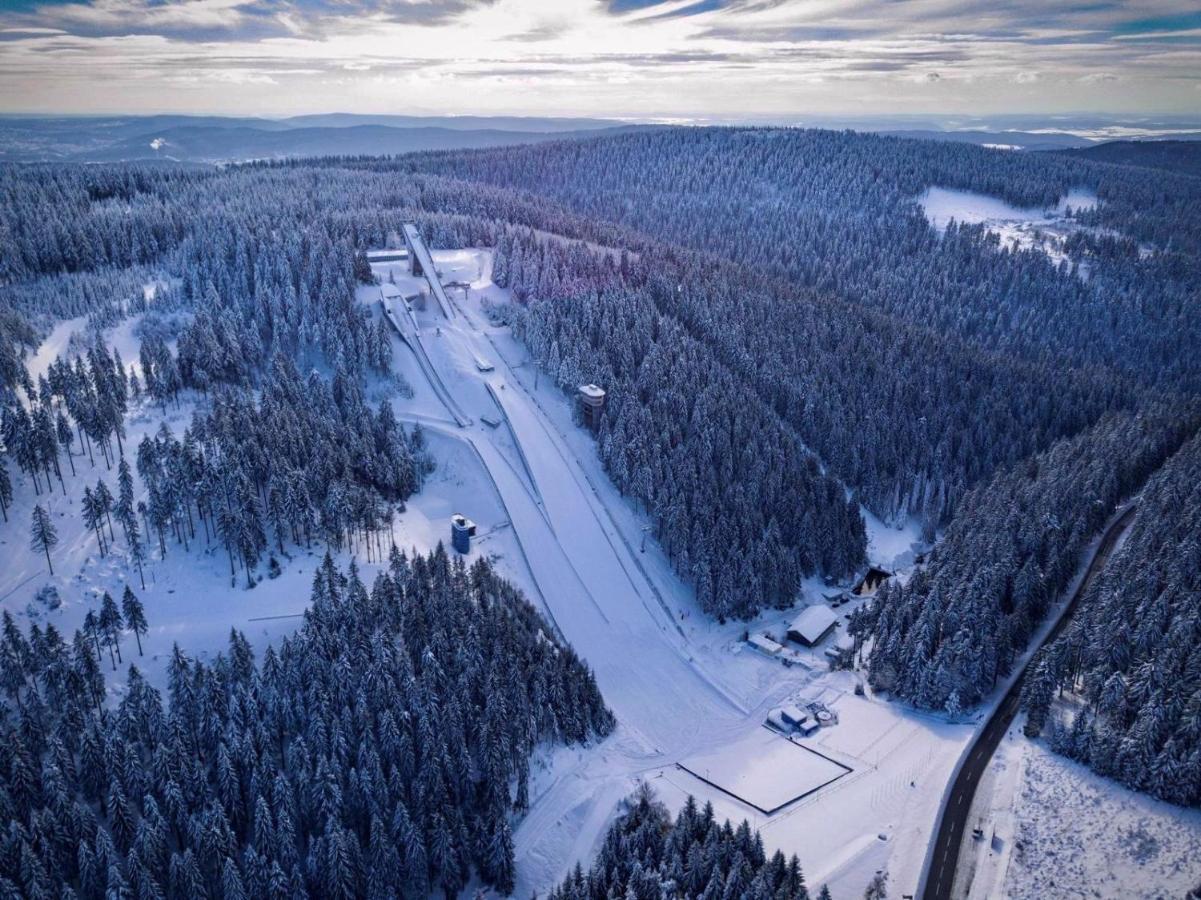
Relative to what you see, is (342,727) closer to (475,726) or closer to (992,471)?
(475,726)

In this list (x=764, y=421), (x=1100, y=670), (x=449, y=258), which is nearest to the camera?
(x=1100, y=670)

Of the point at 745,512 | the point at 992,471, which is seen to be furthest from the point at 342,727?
the point at 992,471

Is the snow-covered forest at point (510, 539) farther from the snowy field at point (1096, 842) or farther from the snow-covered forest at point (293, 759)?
the snowy field at point (1096, 842)

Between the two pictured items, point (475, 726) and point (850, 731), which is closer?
point (475, 726)

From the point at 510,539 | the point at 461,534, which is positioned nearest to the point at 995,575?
the point at 510,539

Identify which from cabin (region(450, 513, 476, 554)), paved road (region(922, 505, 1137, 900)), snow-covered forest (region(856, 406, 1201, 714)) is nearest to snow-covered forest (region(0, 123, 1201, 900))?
snow-covered forest (region(856, 406, 1201, 714))
